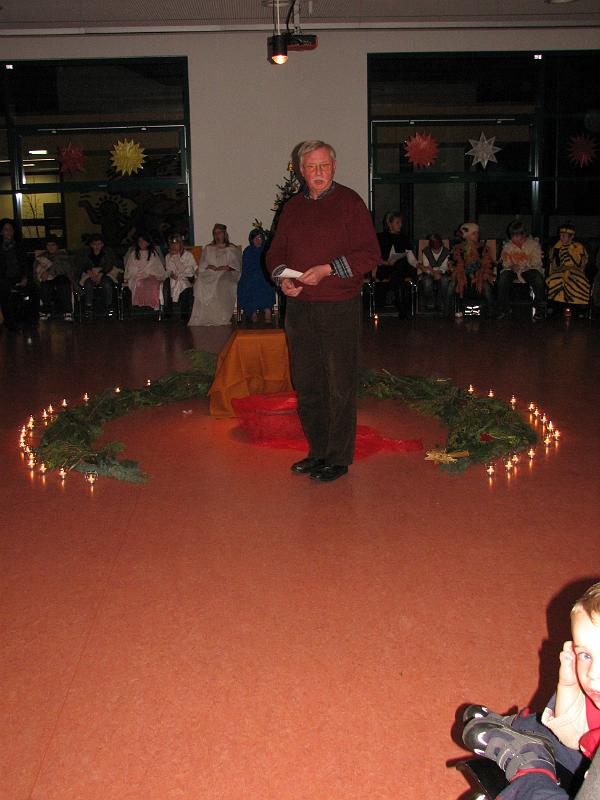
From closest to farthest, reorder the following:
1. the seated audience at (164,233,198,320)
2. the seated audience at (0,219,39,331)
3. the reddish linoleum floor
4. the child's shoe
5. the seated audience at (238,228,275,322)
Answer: the child's shoe < the reddish linoleum floor < the seated audience at (0,219,39,331) < the seated audience at (238,228,275,322) < the seated audience at (164,233,198,320)

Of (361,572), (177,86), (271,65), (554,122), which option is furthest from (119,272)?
(361,572)

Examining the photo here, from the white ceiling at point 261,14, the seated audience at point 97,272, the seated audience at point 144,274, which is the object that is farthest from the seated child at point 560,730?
the seated audience at point 97,272

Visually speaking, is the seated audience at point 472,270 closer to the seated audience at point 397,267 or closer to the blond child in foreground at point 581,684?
the seated audience at point 397,267

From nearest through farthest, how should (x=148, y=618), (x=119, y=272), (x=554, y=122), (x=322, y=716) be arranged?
(x=322, y=716) < (x=148, y=618) < (x=119, y=272) < (x=554, y=122)

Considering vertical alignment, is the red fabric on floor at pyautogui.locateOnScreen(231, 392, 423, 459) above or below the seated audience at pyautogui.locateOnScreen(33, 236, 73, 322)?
below

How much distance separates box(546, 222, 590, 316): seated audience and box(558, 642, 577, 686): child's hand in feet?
32.7

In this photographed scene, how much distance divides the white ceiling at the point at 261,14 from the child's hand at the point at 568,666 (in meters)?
10.5

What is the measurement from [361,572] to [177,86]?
10876mm

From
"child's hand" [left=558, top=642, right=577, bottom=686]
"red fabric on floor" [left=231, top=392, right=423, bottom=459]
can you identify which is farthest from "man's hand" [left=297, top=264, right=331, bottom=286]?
"child's hand" [left=558, top=642, right=577, bottom=686]

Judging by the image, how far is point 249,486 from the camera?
420cm

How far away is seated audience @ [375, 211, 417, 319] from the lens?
448 inches

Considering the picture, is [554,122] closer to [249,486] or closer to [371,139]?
[371,139]

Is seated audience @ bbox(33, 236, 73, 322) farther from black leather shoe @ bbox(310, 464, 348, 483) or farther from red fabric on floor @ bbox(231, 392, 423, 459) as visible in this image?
black leather shoe @ bbox(310, 464, 348, 483)

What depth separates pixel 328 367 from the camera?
13.5 feet
